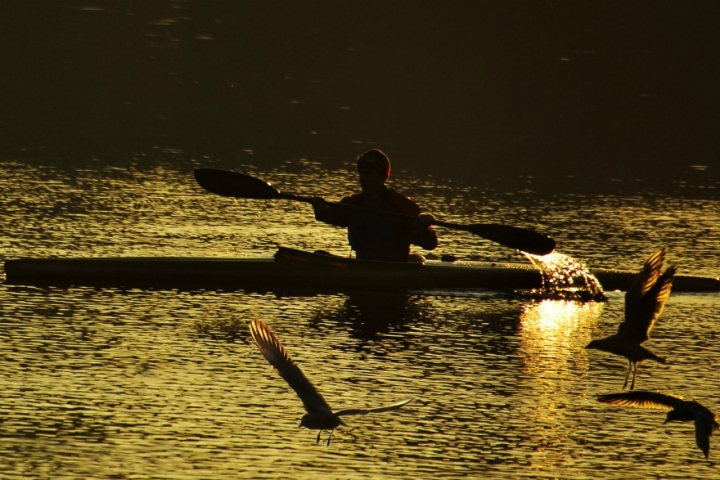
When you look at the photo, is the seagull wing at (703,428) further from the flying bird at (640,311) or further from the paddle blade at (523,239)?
the paddle blade at (523,239)

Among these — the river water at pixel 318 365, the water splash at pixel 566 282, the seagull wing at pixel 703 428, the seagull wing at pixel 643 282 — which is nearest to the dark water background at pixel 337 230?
the river water at pixel 318 365

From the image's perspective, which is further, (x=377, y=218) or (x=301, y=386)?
(x=377, y=218)

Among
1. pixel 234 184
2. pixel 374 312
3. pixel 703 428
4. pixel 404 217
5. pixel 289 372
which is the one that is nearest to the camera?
pixel 703 428

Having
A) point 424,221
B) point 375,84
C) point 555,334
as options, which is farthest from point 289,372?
point 375,84

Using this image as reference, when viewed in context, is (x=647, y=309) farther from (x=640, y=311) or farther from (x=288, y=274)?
(x=288, y=274)

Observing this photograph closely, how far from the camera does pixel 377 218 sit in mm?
12555

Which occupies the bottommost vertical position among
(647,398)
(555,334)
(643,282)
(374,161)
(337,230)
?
(337,230)

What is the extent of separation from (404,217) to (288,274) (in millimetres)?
893

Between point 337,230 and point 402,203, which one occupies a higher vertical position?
point 402,203

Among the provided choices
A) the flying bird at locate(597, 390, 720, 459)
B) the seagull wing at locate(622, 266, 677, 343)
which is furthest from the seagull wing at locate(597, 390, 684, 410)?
the seagull wing at locate(622, 266, 677, 343)

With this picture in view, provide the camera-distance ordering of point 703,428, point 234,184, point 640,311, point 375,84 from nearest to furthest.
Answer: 1. point 703,428
2. point 640,311
3. point 234,184
4. point 375,84

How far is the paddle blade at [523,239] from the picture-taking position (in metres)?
12.8

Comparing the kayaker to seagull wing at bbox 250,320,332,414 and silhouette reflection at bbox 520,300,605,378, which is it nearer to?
silhouette reflection at bbox 520,300,605,378

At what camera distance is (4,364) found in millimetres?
9867
